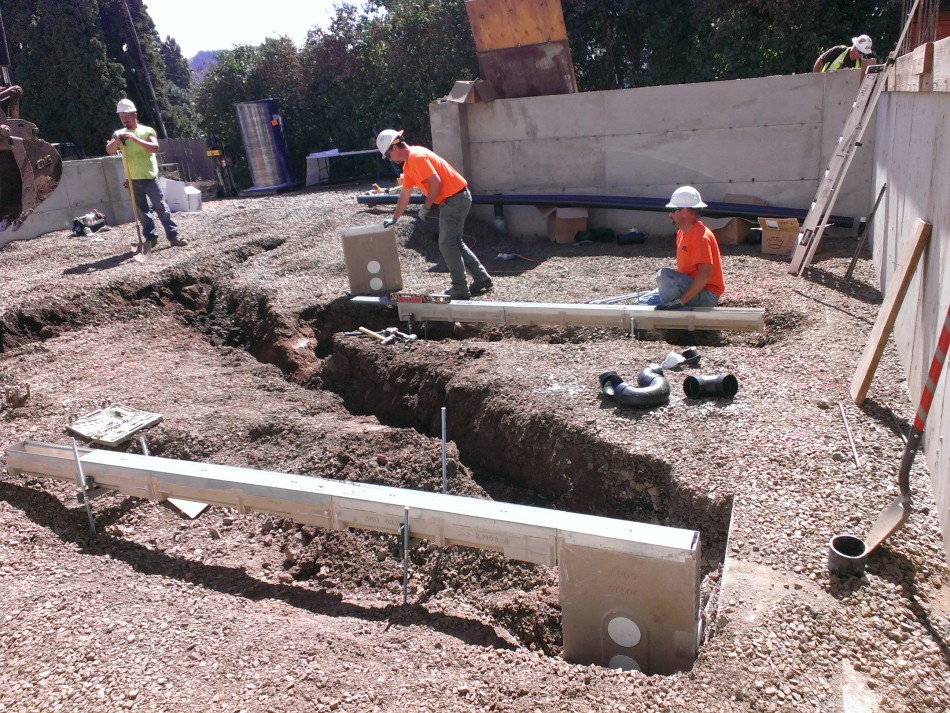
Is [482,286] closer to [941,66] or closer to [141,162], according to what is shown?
[941,66]

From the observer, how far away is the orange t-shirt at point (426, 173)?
24.1 ft

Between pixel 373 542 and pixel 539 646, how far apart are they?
4.05ft

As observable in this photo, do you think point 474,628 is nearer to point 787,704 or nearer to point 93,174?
point 787,704

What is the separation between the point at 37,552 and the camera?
400cm

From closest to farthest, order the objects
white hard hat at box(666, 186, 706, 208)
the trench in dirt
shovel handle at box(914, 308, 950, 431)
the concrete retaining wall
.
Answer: shovel handle at box(914, 308, 950, 431)
the trench in dirt
white hard hat at box(666, 186, 706, 208)
the concrete retaining wall

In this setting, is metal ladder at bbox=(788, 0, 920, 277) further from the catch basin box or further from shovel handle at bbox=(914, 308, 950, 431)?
shovel handle at bbox=(914, 308, 950, 431)

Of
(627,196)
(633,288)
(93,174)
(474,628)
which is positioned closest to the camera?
(474,628)

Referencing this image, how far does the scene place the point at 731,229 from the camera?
31.0 ft

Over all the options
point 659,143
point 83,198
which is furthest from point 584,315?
point 83,198

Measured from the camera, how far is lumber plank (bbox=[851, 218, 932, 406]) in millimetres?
4422

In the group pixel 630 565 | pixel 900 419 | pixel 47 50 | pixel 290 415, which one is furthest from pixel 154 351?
pixel 47 50

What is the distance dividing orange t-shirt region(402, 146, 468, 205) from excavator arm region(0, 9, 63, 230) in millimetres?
3654

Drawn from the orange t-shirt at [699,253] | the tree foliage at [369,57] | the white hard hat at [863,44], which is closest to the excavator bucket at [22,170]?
the orange t-shirt at [699,253]

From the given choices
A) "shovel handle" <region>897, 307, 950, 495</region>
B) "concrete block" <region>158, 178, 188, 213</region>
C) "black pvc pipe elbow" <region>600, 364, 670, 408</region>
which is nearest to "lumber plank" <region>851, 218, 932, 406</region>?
"shovel handle" <region>897, 307, 950, 495</region>
